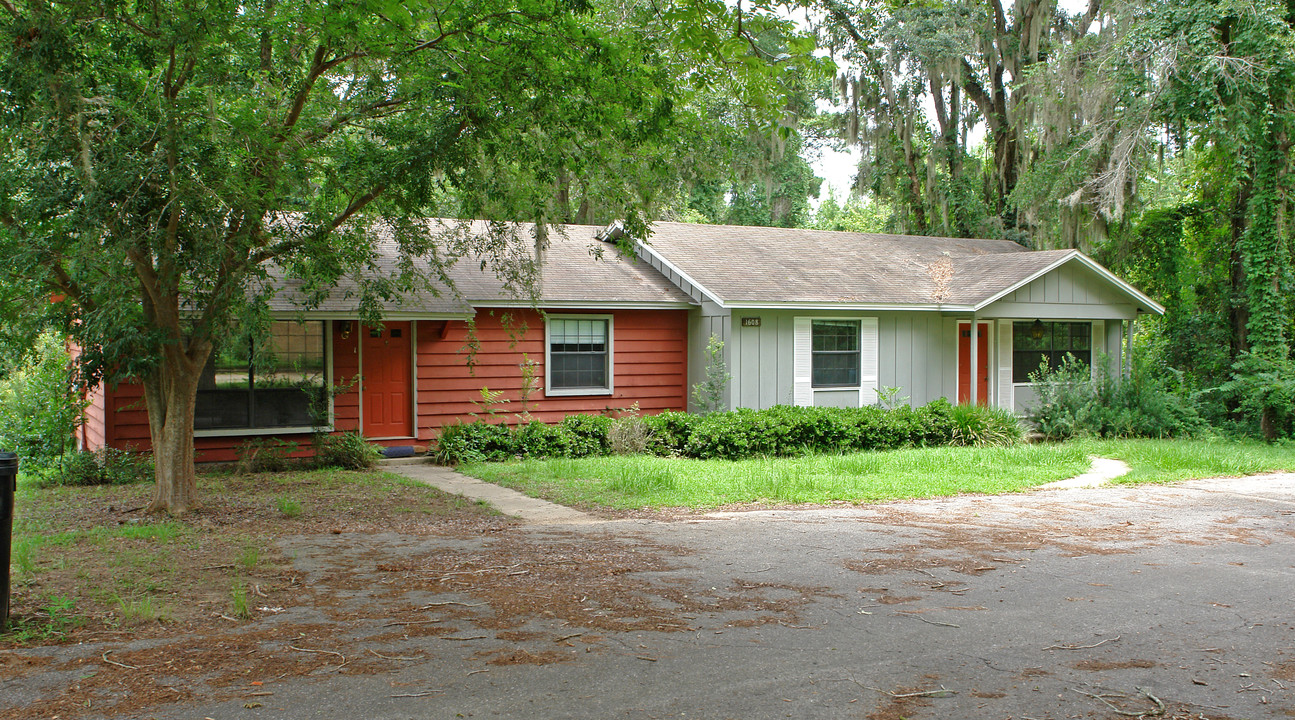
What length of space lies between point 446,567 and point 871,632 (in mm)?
3261

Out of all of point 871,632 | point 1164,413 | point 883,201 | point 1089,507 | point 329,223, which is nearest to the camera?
point 871,632

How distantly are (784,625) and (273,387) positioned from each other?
10.5 metres

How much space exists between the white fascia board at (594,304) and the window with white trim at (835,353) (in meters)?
2.44

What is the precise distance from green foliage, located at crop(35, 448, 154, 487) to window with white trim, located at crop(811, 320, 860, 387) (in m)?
10.9

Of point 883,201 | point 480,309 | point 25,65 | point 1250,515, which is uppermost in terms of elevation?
point 883,201

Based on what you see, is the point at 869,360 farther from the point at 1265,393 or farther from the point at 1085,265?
the point at 1265,393

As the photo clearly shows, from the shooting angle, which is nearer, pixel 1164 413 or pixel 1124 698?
Answer: pixel 1124 698

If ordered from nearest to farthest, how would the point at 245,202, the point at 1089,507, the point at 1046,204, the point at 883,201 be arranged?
the point at 245,202, the point at 1089,507, the point at 1046,204, the point at 883,201

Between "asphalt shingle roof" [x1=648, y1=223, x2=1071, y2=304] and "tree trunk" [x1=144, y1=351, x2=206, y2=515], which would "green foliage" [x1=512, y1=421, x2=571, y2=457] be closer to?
"asphalt shingle roof" [x1=648, y1=223, x2=1071, y2=304]

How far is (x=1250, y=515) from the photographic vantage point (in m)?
9.63

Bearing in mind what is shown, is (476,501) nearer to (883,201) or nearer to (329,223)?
(329,223)

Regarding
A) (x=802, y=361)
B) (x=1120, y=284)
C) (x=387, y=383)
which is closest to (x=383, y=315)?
(x=387, y=383)

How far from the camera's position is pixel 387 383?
48.2 ft

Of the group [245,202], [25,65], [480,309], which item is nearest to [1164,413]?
[480,309]
